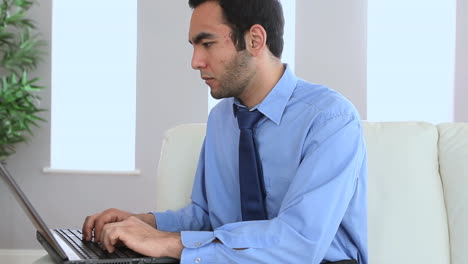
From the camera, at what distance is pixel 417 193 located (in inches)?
71.7

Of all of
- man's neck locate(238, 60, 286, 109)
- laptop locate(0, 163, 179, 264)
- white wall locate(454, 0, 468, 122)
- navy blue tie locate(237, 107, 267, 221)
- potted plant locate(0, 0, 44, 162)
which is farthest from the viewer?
white wall locate(454, 0, 468, 122)

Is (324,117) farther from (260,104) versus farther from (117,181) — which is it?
(117,181)

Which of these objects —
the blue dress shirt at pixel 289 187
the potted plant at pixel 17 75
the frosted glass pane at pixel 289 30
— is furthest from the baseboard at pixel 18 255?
the blue dress shirt at pixel 289 187

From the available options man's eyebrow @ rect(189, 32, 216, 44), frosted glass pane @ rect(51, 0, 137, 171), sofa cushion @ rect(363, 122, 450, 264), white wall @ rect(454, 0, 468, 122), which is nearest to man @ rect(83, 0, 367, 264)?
man's eyebrow @ rect(189, 32, 216, 44)

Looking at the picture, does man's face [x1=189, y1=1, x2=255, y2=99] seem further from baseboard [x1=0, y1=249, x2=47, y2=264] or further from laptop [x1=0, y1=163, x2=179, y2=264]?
baseboard [x1=0, y1=249, x2=47, y2=264]

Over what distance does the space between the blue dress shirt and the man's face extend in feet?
0.28

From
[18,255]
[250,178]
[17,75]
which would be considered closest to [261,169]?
[250,178]

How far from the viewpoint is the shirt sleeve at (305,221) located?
4.90 ft

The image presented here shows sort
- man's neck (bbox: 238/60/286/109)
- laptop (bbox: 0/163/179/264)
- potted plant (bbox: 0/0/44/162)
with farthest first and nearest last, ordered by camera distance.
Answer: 1. potted plant (bbox: 0/0/44/162)
2. man's neck (bbox: 238/60/286/109)
3. laptop (bbox: 0/163/179/264)

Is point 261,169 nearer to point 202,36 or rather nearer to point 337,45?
point 202,36

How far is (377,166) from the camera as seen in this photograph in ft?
6.08

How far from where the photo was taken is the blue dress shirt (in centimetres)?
150

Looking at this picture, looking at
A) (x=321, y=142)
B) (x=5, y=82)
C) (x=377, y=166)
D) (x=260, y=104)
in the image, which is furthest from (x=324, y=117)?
(x=5, y=82)

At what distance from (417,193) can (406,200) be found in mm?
35
